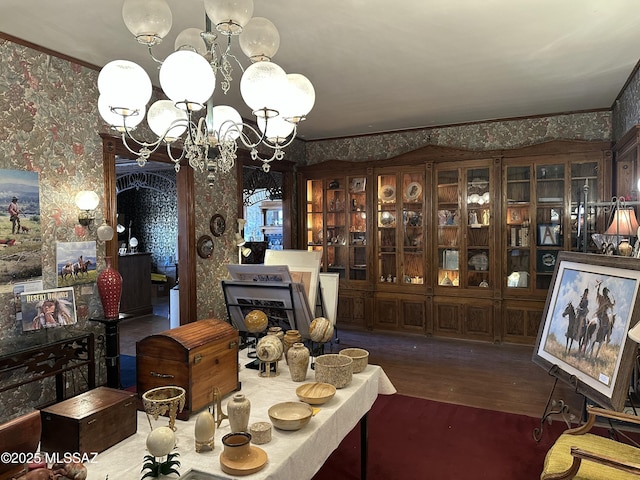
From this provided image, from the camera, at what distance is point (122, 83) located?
6.42 feet

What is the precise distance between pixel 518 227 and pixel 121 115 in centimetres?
508

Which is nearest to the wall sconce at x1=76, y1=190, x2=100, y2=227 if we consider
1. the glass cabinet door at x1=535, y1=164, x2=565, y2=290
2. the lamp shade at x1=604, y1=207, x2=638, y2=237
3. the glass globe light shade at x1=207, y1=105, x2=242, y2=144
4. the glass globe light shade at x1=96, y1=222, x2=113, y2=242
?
the glass globe light shade at x1=96, y1=222, x2=113, y2=242

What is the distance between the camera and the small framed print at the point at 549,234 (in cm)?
549

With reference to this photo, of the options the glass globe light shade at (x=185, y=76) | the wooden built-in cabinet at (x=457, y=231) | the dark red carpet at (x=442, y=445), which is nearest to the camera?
the glass globe light shade at (x=185, y=76)

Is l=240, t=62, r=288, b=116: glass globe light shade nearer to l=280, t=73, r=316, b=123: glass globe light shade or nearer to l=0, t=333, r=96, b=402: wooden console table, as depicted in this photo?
l=280, t=73, r=316, b=123: glass globe light shade

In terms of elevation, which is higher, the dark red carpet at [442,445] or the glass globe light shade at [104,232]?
the glass globe light shade at [104,232]

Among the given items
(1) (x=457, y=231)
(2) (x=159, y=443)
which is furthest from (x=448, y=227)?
(2) (x=159, y=443)

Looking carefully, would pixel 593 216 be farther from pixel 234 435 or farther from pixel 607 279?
pixel 234 435

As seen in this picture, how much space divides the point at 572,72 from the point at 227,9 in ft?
11.9

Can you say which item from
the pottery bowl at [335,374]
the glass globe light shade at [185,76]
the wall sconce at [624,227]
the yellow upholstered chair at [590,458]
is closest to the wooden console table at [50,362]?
the pottery bowl at [335,374]

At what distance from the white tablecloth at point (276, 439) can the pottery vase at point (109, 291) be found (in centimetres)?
189

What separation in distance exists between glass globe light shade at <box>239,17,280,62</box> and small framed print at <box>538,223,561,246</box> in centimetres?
472

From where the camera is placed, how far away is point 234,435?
159 cm

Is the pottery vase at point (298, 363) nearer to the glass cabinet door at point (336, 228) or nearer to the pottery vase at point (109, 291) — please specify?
the pottery vase at point (109, 291)
